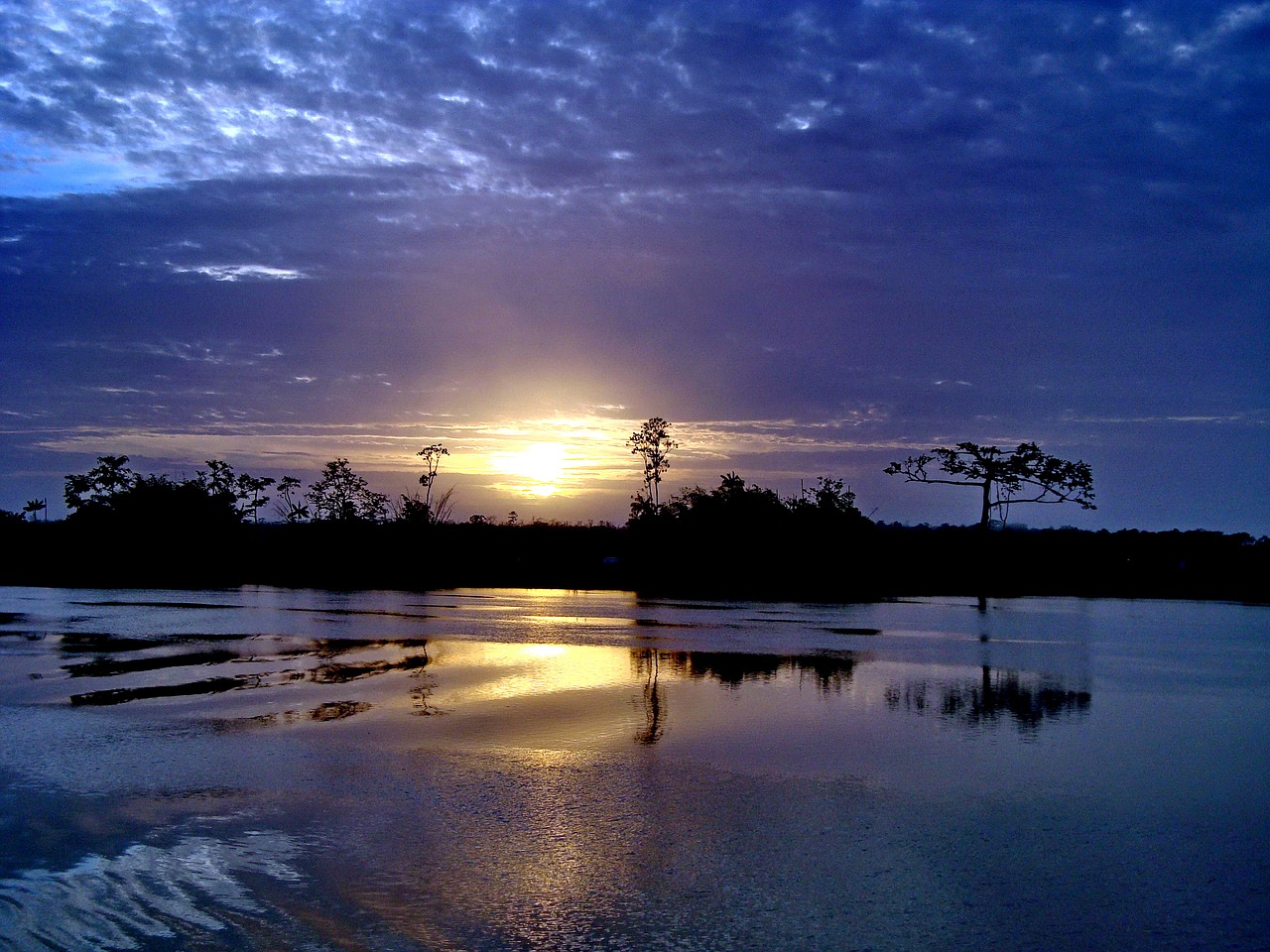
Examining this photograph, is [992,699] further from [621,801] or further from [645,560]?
[645,560]

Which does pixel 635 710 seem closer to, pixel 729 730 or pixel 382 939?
pixel 729 730

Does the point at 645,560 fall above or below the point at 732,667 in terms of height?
above

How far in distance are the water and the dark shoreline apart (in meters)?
25.0

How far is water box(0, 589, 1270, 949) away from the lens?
4855 millimetres

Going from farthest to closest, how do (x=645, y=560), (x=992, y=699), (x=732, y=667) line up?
(x=645, y=560), (x=732, y=667), (x=992, y=699)

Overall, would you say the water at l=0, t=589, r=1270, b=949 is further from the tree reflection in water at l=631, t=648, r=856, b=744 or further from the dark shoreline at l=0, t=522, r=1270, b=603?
the dark shoreline at l=0, t=522, r=1270, b=603

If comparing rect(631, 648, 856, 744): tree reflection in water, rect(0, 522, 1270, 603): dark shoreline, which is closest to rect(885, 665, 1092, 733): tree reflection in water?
rect(631, 648, 856, 744): tree reflection in water

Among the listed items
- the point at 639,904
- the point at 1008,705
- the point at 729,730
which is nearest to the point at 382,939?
the point at 639,904

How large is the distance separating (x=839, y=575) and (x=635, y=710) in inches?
1400

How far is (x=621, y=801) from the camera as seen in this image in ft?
22.4

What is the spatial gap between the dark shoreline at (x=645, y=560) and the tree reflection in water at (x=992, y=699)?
24343mm

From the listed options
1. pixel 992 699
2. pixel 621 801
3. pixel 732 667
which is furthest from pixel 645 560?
pixel 621 801

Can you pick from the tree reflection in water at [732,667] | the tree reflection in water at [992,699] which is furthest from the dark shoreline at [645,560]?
the tree reflection in water at [992,699]

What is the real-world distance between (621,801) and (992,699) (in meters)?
6.19
